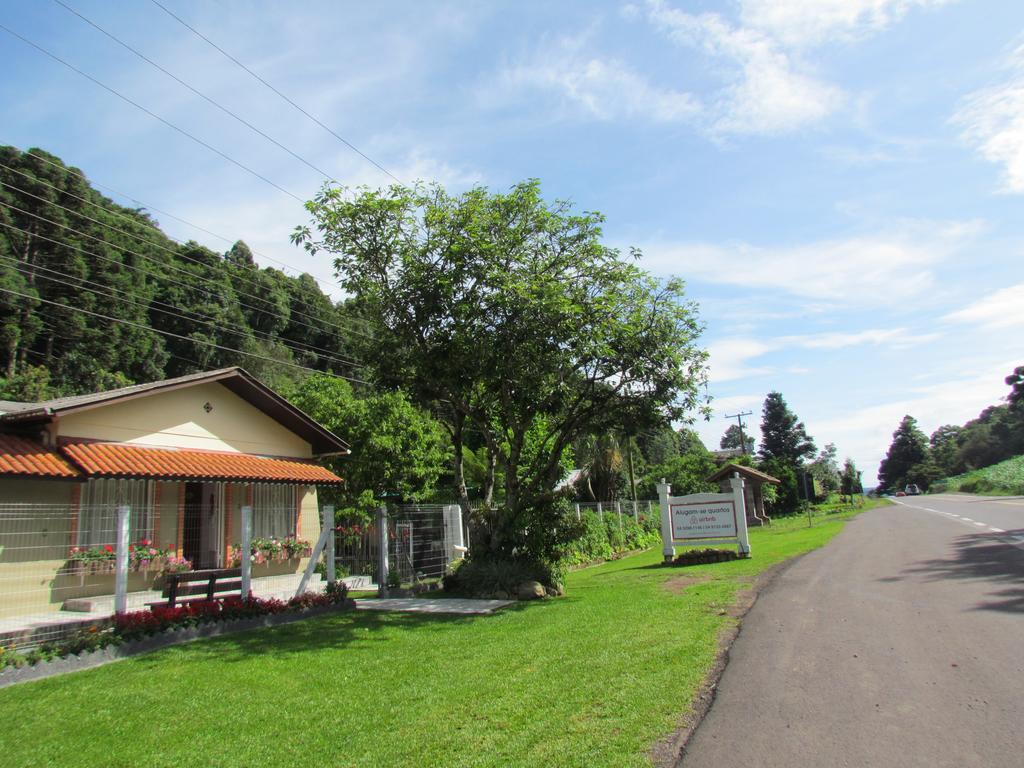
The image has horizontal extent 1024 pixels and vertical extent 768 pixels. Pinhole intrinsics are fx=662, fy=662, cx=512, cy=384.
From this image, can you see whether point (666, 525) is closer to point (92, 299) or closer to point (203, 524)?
point (203, 524)


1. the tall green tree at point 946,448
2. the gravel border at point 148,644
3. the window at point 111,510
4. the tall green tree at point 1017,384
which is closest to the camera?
the gravel border at point 148,644

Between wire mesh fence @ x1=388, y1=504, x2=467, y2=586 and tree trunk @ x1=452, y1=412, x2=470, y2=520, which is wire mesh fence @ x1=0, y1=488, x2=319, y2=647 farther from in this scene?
tree trunk @ x1=452, y1=412, x2=470, y2=520

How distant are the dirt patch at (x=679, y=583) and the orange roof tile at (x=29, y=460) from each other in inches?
422

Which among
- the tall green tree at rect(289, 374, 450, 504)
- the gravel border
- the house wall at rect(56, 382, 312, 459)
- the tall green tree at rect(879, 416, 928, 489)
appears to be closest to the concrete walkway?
the gravel border

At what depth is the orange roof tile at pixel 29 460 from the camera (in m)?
10.4

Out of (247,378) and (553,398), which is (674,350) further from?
(247,378)

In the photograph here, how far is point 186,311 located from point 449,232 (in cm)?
3840

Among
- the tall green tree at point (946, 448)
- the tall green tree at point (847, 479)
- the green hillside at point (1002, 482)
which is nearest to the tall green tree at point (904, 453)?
the tall green tree at point (946, 448)

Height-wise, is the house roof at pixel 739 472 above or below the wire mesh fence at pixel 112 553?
above

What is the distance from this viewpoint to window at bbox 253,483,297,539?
1552 cm

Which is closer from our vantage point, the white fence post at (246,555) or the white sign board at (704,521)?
the white fence post at (246,555)

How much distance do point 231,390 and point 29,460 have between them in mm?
5274

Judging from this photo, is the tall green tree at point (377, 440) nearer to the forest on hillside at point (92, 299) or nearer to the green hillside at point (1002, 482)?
the forest on hillside at point (92, 299)

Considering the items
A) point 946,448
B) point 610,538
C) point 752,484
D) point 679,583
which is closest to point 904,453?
point 946,448
